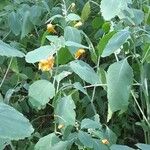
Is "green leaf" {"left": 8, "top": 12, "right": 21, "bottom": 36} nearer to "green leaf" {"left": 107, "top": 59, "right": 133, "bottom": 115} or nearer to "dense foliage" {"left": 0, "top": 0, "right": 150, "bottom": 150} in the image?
"dense foliage" {"left": 0, "top": 0, "right": 150, "bottom": 150}

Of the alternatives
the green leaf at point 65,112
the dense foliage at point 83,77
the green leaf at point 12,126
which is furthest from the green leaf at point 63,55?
the green leaf at point 12,126

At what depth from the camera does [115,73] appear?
102cm

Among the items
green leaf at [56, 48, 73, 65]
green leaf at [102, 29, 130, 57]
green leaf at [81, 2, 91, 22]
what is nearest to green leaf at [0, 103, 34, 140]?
green leaf at [102, 29, 130, 57]

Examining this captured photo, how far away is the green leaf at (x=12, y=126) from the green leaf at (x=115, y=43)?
57 cm

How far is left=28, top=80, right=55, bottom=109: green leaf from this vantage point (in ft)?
3.73

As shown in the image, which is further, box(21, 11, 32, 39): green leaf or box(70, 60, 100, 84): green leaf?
box(21, 11, 32, 39): green leaf

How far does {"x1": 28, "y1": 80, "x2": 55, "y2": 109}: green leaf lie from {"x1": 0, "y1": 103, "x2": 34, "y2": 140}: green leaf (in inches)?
29.7

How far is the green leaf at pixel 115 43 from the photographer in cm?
93

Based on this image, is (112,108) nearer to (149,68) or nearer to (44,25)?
(149,68)

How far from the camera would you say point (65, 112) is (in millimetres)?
1095

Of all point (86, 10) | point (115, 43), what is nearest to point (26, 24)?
point (86, 10)

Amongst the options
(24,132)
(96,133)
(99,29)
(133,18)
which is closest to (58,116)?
(96,133)

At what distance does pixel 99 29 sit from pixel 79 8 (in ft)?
0.99

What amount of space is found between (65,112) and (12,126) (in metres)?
0.75
